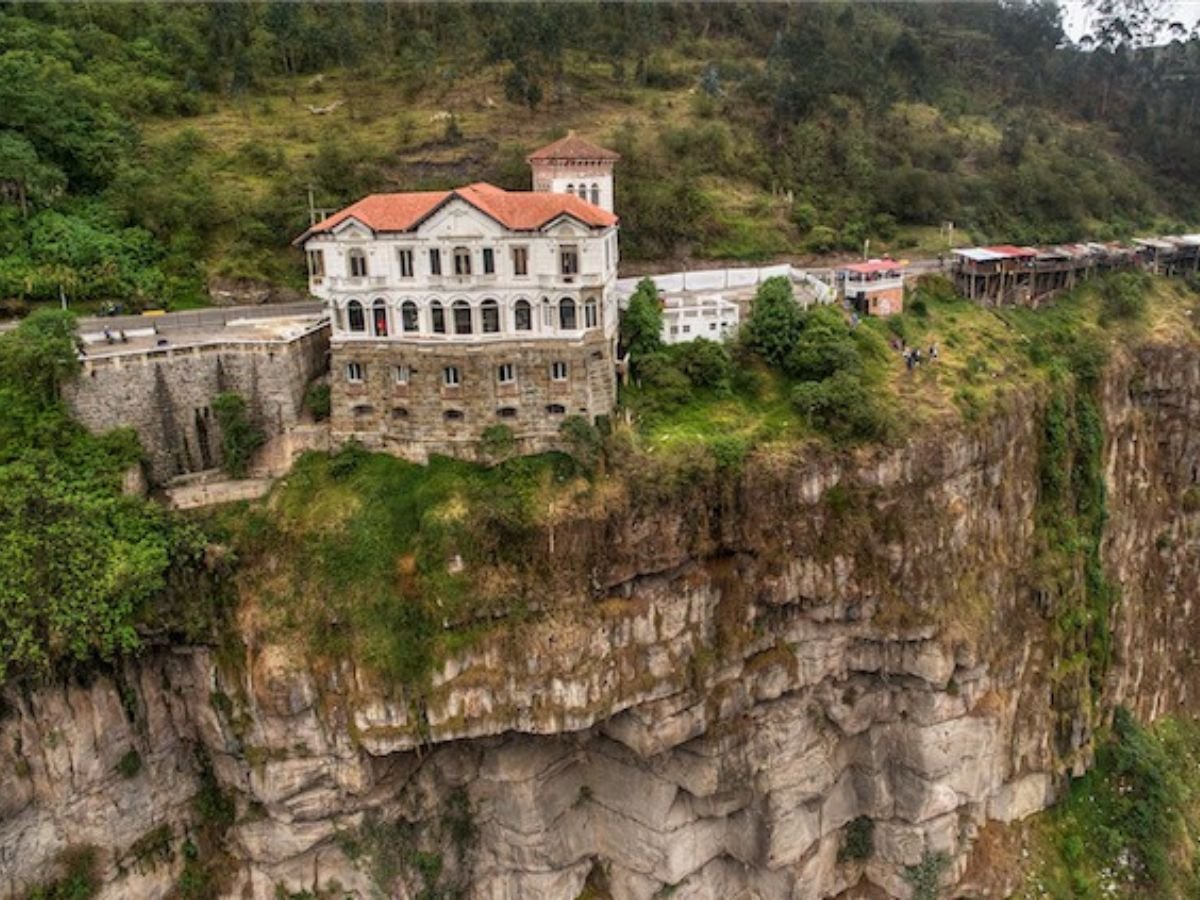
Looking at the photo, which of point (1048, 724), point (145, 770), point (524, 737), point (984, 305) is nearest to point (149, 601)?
point (145, 770)

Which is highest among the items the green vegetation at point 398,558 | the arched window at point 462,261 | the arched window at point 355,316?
the arched window at point 462,261

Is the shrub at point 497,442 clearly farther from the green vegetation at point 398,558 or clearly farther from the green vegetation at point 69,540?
the green vegetation at point 69,540

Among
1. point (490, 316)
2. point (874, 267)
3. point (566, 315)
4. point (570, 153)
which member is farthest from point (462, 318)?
point (874, 267)

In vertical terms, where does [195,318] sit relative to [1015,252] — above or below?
below

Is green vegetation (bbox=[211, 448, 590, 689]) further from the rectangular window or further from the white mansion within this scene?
the rectangular window

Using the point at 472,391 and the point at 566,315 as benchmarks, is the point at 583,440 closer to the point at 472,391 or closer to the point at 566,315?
the point at 472,391

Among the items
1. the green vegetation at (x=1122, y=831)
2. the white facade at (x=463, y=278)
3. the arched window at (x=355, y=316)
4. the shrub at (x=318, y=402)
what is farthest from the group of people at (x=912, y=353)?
the shrub at (x=318, y=402)

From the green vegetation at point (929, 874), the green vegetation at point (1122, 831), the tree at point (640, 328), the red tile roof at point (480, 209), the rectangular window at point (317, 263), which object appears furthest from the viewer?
the green vegetation at point (1122, 831)
